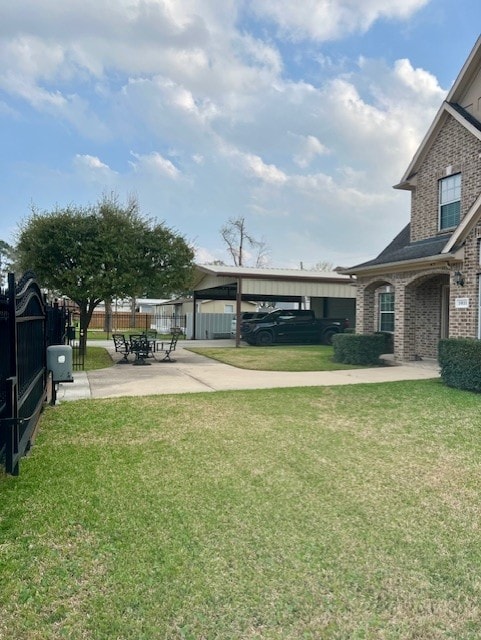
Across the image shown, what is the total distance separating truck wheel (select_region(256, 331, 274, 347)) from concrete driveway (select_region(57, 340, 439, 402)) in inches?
335

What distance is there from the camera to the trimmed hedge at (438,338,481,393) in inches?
355

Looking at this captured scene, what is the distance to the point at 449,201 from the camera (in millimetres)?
13562

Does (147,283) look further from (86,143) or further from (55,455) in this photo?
(55,455)

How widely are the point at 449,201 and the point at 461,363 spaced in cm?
639

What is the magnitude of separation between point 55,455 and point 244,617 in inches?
132

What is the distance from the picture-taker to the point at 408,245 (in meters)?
15.3

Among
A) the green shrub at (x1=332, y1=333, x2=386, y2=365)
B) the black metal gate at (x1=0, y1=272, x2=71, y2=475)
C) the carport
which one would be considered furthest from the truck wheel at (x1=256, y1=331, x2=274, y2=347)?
the black metal gate at (x1=0, y1=272, x2=71, y2=475)

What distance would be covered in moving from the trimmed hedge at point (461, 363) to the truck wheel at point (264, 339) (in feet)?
41.4

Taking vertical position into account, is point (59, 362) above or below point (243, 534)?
above

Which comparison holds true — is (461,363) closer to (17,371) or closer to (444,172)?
(444,172)

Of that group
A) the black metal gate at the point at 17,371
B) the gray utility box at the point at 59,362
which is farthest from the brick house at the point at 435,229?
the black metal gate at the point at 17,371

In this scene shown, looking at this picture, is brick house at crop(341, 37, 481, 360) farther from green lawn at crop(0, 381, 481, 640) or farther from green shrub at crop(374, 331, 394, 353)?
green lawn at crop(0, 381, 481, 640)

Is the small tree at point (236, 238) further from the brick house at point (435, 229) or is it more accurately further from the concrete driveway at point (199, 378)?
the concrete driveway at point (199, 378)

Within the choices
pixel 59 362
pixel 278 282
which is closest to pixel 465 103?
pixel 278 282
